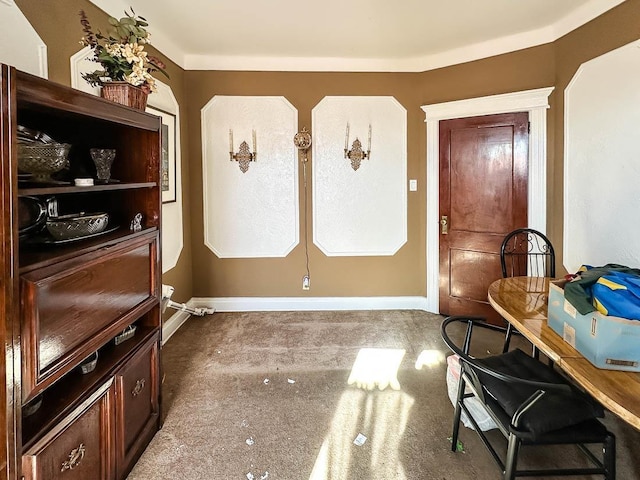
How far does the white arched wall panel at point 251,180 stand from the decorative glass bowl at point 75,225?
2297 mm


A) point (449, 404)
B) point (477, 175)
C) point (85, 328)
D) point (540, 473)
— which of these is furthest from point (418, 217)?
point (85, 328)

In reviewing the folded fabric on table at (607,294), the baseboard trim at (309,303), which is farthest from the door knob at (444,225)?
the folded fabric on table at (607,294)

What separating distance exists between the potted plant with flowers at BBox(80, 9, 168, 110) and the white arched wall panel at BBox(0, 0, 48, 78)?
28cm

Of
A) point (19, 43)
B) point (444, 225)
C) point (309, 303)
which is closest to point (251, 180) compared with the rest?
point (309, 303)

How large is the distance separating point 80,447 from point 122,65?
1.64 metres

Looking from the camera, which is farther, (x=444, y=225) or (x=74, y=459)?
(x=444, y=225)

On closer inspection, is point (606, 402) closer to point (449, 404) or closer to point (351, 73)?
point (449, 404)

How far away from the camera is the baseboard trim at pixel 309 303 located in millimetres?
4102

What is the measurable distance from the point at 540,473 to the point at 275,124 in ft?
11.4

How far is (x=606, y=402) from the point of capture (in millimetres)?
1122

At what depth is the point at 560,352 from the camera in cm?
141

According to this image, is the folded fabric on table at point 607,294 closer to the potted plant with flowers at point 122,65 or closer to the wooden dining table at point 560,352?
the wooden dining table at point 560,352

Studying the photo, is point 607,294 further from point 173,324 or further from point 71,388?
point 173,324

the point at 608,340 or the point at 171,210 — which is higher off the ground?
the point at 171,210
